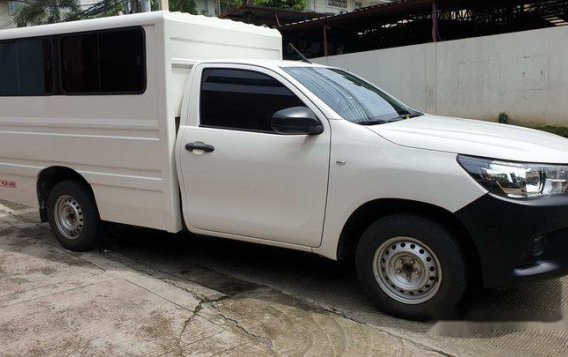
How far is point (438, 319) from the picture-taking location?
12.8 ft

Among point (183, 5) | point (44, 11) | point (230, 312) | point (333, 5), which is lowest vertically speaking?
point (230, 312)

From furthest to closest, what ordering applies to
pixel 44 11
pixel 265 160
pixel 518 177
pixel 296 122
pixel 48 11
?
pixel 48 11, pixel 44 11, pixel 265 160, pixel 296 122, pixel 518 177

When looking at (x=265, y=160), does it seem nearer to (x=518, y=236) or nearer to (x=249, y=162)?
(x=249, y=162)

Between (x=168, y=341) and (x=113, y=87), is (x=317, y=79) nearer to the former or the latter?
(x=113, y=87)

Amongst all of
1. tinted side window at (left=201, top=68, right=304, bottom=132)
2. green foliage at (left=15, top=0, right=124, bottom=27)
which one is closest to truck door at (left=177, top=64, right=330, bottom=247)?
tinted side window at (left=201, top=68, right=304, bottom=132)

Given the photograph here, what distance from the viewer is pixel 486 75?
44.8ft

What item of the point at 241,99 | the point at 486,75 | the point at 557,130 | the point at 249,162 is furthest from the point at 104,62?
the point at 486,75

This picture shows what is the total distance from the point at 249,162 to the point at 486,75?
10.8 metres

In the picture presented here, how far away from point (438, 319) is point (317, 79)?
2.04 meters

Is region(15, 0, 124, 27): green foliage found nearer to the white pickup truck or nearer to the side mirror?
the white pickup truck

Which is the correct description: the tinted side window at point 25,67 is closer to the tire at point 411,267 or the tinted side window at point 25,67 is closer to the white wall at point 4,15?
the tire at point 411,267

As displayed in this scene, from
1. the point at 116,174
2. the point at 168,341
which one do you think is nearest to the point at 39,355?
the point at 168,341

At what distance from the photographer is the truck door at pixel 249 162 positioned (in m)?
4.19

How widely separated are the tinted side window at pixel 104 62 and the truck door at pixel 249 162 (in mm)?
608
